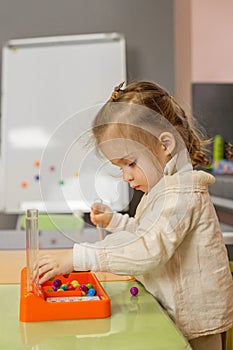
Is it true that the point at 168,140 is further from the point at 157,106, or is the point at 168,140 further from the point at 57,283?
A: the point at 57,283

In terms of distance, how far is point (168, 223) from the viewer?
1.03 m

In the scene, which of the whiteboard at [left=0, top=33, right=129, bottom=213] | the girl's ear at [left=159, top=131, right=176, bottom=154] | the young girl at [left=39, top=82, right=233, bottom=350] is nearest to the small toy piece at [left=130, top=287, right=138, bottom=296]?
the young girl at [left=39, top=82, right=233, bottom=350]

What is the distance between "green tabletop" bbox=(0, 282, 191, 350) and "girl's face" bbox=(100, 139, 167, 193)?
0.21 m

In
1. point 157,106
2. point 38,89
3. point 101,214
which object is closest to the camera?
point 157,106

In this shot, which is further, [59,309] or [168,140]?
[168,140]

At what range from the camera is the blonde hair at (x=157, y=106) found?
1.10 m

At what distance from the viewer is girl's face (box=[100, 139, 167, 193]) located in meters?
1.05

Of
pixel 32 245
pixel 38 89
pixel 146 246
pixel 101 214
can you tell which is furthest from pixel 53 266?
pixel 38 89

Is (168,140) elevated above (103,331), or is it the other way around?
(168,140)

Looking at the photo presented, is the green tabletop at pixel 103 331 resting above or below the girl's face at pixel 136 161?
below

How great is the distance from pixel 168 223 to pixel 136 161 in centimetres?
12

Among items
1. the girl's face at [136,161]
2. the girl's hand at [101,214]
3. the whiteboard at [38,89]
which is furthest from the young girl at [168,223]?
the whiteboard at [38,89]

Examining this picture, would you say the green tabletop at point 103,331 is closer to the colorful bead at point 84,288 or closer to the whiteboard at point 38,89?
the colorful bead at point 84,288

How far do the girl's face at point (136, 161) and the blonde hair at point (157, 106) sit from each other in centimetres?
4
